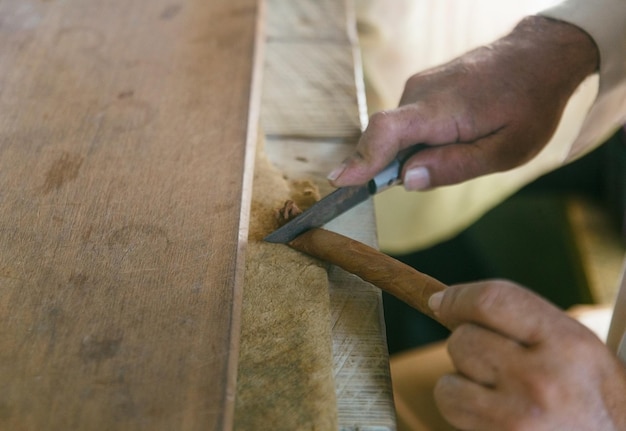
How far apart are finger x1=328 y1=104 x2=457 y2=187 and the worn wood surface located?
2.0 inches

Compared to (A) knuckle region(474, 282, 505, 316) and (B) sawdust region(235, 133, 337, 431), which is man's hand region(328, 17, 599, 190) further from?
(A) knuckle region(474, 282, 505, 316)

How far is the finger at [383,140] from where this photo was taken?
2.69 ft

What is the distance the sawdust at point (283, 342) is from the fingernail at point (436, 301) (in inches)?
4.1

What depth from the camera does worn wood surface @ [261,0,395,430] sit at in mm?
646

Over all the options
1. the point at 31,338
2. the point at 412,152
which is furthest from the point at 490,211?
the point at 31,338

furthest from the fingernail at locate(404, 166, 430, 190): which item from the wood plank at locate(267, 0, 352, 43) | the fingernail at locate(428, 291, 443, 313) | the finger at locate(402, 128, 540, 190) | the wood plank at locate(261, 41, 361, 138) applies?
the wood plank at locate(267, 0, 352, 43)

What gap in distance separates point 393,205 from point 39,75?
844 millimetres

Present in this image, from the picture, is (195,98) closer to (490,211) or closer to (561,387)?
(561,387)

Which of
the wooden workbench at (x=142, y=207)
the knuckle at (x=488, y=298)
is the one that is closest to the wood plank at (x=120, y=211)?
the wooden workbench at (x=142, y=207)

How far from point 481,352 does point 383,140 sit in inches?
12.6

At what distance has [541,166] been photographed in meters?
1.54

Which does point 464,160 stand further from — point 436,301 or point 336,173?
point 436,301

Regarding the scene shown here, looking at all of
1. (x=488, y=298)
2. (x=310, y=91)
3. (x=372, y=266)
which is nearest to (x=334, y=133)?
(x=310, y=91)

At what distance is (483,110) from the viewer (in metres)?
0.91
